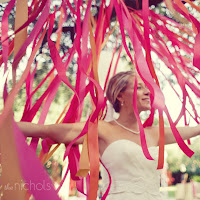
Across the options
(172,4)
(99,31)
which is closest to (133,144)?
(99,31)

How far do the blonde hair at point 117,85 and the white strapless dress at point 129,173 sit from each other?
221mm

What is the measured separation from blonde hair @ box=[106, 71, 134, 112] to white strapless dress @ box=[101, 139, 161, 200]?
0.22 metres

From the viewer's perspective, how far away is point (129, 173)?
70.2 inches

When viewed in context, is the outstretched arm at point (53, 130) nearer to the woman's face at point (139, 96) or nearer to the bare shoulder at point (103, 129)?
the bare shoulder at point (103, 129)

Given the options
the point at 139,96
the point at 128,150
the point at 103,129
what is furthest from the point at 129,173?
the point at 139,96

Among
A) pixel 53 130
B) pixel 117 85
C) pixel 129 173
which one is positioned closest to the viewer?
pixel 53 130

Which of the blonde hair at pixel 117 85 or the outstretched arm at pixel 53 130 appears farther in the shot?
the blonde hair at pixel 117 85

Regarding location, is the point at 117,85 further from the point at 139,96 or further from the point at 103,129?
the point at 103,129

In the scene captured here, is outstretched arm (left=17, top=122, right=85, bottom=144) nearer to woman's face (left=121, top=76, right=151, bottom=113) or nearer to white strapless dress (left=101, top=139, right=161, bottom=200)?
white strapless dress (left=101, top=139, right=161, bottom=200)

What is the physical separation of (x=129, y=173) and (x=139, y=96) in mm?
343

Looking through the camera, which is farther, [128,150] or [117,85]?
[117,85]

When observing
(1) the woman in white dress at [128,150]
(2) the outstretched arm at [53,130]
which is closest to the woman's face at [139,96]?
(1) the woman in white dress at [128,150]

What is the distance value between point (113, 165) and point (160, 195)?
0.82ft

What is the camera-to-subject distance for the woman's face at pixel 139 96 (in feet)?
5.94
